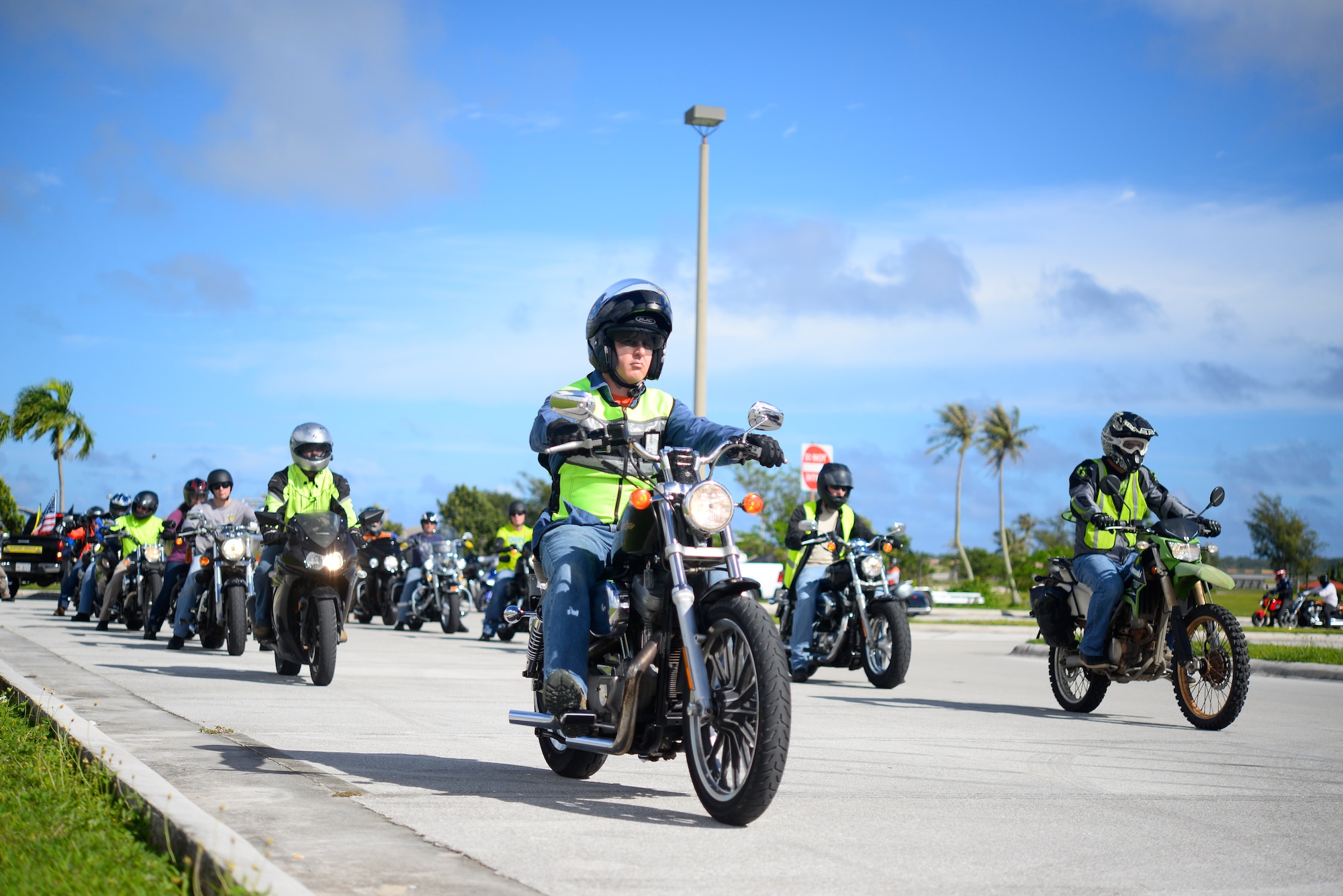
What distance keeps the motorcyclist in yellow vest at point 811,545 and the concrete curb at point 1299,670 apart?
5.65 meters

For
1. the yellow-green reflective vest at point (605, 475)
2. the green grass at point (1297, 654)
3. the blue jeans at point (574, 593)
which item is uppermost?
the yellow-green reflective vest at point (605, 475)

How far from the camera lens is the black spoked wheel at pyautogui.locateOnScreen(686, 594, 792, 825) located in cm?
484

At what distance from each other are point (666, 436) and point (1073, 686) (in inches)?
236

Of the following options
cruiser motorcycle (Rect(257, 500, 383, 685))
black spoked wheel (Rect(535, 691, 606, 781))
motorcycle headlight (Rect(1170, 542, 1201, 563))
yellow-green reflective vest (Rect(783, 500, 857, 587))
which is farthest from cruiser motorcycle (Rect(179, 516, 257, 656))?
motorcycle headlight (Rect(1170, 542, 1201, 563))

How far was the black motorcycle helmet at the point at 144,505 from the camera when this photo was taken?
696 inches

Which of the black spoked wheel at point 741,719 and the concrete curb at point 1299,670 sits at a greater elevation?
Result: the black spoked wheel at point 741,719

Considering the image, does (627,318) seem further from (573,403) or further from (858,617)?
(858,617)

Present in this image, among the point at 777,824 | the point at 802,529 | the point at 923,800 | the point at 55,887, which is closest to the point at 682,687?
the point at 777,824

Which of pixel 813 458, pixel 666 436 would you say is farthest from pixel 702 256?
pixel 666 436

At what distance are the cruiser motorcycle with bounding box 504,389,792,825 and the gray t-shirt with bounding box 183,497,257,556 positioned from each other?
9931 millimetres

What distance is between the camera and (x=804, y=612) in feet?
41.2

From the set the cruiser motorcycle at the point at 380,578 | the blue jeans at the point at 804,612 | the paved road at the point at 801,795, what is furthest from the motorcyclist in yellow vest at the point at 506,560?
the paved road at the point at 801,795

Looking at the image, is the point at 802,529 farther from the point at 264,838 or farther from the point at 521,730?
the point at 264,838

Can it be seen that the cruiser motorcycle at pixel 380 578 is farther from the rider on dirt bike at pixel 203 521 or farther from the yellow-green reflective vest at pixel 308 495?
the yellow-green reflective vest at pixel 308 495
